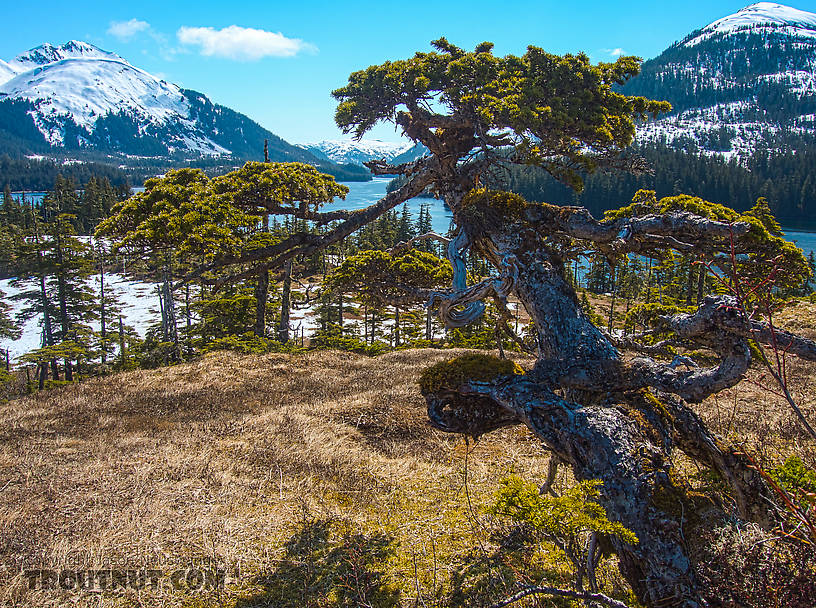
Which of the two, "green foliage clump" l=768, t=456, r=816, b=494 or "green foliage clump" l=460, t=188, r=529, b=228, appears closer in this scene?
"green foliage clump" l=768, t=456, r=816, b=494

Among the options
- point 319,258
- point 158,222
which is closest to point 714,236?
point 158,222

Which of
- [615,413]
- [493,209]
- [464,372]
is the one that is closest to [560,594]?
[615,413]

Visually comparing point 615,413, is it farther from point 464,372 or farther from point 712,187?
point 712,187

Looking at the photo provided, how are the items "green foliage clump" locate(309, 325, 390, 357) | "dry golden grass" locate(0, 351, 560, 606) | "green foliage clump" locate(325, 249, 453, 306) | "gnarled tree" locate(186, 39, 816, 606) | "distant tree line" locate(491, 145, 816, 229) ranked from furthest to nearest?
"distant tree line" locate(491, 145, 816, 229) → "green foliage clump" locate(309, 325, 390, 357) → "green foliage clump" locate(325, 249, 453, 306) → "dry golden grass" locate(0, 351, 560, 606) → "gnarled tree" locate(186, 39, 816, 606)

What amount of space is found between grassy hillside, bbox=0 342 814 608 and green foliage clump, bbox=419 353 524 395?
1567mm

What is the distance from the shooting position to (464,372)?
554 centimetres

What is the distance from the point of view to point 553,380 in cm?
513

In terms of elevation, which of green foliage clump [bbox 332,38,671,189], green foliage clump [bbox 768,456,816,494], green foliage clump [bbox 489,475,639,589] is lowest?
green foliage clump [bbox 768,456,816,494]

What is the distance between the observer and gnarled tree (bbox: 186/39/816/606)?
161 inches

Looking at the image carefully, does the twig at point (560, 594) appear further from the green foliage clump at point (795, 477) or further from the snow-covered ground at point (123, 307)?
the snow-covered ground at point (123, 307)

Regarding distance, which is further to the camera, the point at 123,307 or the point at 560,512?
the point at 123,307

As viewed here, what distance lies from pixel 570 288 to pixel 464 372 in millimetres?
1701

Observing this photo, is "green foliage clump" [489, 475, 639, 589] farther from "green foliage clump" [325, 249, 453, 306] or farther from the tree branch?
"green foliage clump" [325, 249, 453, 306]

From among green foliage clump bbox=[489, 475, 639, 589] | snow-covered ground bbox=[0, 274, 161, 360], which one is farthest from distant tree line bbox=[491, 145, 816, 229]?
green foliage clump bbox=[489, 475, 639, 589]
